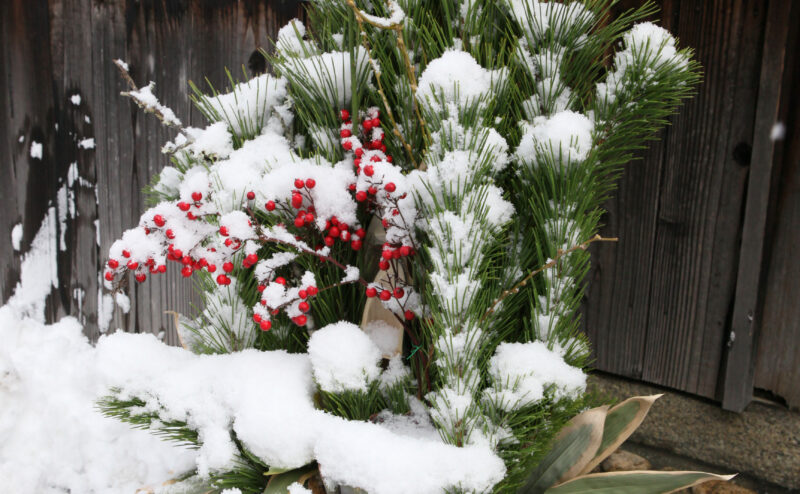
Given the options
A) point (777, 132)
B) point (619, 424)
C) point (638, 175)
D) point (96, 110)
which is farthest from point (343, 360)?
point (96, 110)

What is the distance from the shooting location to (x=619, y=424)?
3.20ft

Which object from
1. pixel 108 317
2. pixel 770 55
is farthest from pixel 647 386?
pixel 108 317

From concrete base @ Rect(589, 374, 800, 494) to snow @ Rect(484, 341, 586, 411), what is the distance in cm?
71

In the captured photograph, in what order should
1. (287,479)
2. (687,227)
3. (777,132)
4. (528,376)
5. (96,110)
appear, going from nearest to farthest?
(528,376) < (287,479) < (777,132) < (687,227) < (96,110)

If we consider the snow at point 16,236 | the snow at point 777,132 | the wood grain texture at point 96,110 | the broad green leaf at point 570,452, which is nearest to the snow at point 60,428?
the wood grain texture at point 96,110

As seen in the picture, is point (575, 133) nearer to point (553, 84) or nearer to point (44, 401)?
point (553, 84)

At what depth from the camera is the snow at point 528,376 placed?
0.77 m

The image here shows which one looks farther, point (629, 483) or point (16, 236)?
point (16, 236)

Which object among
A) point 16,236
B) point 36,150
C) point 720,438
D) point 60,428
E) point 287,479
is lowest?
point 60,428

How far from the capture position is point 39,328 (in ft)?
7.84

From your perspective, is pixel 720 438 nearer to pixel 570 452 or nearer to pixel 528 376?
pixel 570 452

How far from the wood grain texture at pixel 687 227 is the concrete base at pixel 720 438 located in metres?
0.06

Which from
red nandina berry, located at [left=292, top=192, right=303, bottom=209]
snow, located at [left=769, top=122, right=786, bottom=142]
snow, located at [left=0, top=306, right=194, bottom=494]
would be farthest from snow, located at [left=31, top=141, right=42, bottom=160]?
snow, located at [left=769, top=122, right=786, bottom=142]

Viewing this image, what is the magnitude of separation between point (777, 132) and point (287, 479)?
58.0 inches
